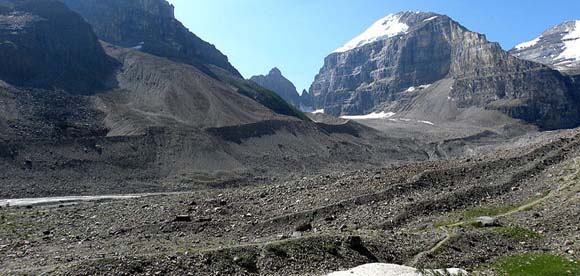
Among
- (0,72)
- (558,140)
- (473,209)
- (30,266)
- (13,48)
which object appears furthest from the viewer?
(13,48)

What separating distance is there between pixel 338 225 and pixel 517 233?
40.5 ft

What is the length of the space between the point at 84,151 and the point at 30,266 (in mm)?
86454

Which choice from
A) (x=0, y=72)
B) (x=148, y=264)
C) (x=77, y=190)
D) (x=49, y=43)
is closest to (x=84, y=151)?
(x=77, y=190)

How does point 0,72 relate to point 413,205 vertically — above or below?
above

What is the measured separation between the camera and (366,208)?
138 feet

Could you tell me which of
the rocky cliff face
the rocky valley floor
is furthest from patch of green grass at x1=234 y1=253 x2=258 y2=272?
the rocky cliff face

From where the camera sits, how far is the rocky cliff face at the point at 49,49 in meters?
152

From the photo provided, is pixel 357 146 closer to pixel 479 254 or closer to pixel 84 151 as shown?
pixel 84 151

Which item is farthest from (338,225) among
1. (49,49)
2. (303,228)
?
(49,49)

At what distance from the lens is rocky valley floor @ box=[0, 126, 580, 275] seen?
2919cm

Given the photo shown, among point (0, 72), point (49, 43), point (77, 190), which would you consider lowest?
point (77, 190)

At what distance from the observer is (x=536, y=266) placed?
26922mm

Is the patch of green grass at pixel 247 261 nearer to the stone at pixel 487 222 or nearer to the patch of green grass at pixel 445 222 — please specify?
the patch of green grass at pixel 445 222

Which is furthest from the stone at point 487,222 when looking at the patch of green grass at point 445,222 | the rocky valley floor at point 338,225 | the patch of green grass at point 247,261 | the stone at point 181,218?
the stone at point 181,218
